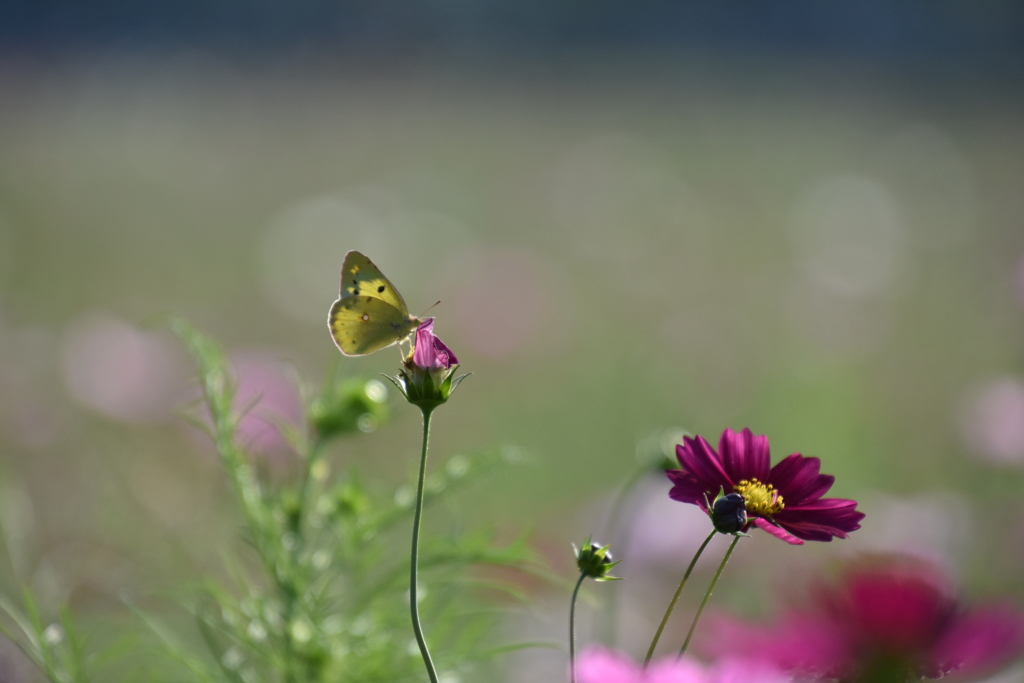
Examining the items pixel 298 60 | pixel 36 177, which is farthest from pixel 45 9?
pixel 36 177

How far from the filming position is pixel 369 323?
35 centimetres

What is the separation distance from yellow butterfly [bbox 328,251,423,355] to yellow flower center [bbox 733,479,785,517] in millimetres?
131

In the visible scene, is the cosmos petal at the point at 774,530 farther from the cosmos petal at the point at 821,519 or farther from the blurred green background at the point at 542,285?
the blurred green background at the point at 542,285

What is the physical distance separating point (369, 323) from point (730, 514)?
0.54 feet

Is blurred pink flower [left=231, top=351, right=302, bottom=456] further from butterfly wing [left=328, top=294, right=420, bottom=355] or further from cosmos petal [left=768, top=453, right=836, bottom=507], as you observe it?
cosmos petal [left=768, top=453, right=836, bottom=507]

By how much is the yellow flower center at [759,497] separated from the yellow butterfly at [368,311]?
131mm

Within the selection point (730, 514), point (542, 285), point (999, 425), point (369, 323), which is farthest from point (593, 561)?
point (542, 285)

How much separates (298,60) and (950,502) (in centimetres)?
395

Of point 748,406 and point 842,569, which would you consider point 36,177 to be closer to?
point 748,406

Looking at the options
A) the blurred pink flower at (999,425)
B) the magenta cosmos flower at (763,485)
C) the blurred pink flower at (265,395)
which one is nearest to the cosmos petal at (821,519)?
the magenta cosmos flower at (763,485)

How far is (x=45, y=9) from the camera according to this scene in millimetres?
4543

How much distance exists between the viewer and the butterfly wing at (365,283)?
1.14ft

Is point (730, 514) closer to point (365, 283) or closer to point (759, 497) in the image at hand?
point (759, 497)

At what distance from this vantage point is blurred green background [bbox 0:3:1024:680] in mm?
856
